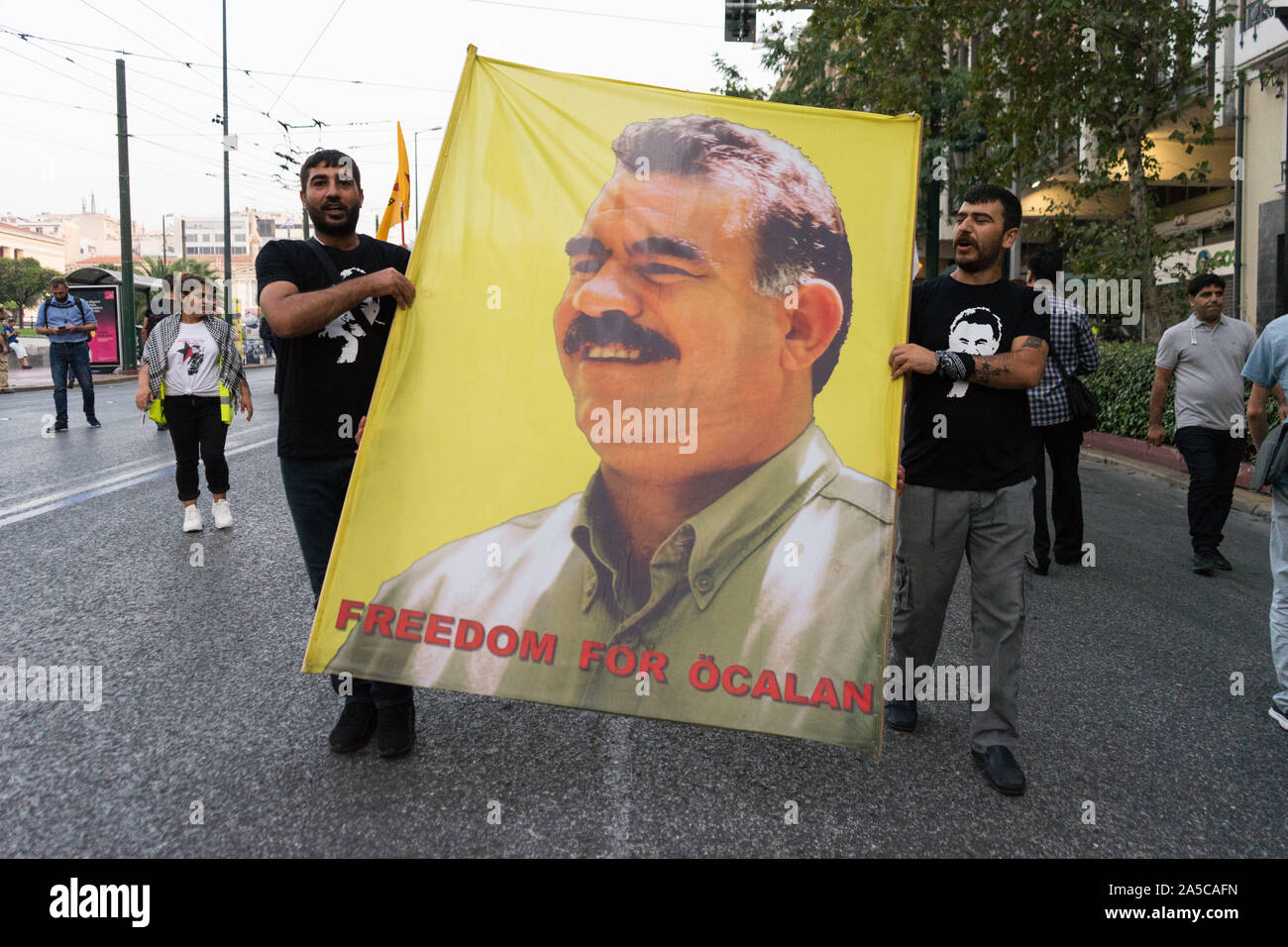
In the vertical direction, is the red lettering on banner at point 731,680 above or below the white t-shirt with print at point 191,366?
below

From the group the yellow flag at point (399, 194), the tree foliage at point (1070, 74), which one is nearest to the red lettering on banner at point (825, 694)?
the yellow flag at point (399, 194)

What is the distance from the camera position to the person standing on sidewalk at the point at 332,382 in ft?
10.6

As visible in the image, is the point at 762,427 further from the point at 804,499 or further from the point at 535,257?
the point at 535,257

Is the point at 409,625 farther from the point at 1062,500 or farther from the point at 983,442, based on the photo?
the point at 1062,500

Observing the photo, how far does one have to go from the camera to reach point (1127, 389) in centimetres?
1255

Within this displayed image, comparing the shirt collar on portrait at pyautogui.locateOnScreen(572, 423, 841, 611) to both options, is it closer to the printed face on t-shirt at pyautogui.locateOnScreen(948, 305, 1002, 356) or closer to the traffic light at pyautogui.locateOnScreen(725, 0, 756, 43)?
the printed face on t-shirt at pyautogui.locateOnScreen(948, 305, 1002, 356)

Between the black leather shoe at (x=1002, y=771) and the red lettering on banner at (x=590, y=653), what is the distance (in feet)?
4.52

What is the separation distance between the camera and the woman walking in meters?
6.61

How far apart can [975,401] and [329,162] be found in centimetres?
238

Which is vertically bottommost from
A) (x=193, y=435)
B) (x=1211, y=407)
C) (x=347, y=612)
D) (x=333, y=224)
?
(x=347, y=612)

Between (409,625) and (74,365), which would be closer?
(409,625)

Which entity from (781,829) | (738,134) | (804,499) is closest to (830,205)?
(738,134)

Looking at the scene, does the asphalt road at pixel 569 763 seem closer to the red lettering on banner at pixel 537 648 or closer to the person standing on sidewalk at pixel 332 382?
the person standing on sidewalk at pixel 332 382

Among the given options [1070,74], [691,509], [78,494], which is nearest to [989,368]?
[691,509]
